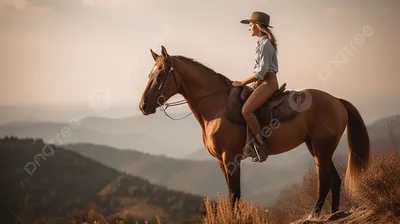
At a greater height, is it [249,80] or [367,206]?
[249,80]

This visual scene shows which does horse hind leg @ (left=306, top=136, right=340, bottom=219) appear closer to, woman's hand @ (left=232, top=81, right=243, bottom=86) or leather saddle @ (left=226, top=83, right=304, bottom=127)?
leather saddle @ (left=226, top=83, right=304, bottom=127)

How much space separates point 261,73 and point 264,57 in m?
0.18

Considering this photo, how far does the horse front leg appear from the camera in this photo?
4.98 meters

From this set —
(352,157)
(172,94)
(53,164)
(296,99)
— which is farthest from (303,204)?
(53,164)

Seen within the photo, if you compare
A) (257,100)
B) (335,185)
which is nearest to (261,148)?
(257,100)

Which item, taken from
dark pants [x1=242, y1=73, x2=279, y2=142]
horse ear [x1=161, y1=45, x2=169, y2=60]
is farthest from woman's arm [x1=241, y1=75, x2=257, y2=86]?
horse ear [x1=161, y1=45, x2=169, y2=60]

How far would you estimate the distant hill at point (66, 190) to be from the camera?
34.1ft

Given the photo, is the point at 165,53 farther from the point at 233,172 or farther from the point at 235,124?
the point at 233,172

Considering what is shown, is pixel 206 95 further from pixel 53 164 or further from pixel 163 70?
pixel 53 164

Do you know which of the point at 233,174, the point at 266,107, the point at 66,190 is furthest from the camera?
the point at 66,190

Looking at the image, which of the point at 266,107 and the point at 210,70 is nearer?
the point at 266,107

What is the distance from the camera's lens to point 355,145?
18.1ft

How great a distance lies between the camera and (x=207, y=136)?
522 centimetres

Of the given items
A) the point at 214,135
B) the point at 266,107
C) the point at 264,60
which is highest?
the point at 264,60
